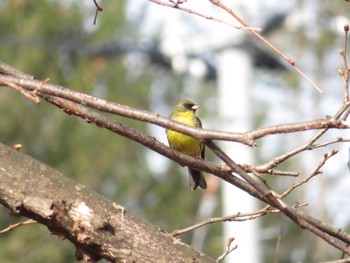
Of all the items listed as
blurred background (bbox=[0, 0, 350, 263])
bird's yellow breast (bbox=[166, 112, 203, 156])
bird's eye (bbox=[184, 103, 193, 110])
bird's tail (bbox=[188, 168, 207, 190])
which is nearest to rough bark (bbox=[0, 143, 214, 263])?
bird's tail (bbox=[188, 168, 207, 190])

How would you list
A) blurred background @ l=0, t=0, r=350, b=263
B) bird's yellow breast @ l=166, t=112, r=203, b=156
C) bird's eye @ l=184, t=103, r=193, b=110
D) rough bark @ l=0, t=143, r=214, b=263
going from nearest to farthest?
1. rough bark @ l=0, t=143, r=214, b=263
2. bird's yellow breast @ l=166, t=112, r=203, b=156
3. bird's eye @ l=184, t=103, r=193, b=110
4. blurred background @ l=0, t=0, r=350, b=263

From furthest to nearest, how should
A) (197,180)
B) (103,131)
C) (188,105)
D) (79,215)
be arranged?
(103,131) < (188,105) < (197,180) < (79,215)

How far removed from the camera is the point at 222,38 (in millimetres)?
9594

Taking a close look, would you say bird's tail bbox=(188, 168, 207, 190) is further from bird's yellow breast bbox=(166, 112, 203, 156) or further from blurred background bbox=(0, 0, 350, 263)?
blurred background bbox=(0, 0, 350, 263)

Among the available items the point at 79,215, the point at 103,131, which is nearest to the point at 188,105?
the point at 79,215

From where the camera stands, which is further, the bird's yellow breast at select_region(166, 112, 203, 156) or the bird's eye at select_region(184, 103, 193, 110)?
the bird's eye at select_region(184, 103, 193, 110)

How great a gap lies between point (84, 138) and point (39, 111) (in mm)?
803

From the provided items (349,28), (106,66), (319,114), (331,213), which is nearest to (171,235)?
(349,28)

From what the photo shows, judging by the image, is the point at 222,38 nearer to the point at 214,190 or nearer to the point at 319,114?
the point at 214,190

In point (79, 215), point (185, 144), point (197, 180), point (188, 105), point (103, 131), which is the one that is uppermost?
point (103, 131)

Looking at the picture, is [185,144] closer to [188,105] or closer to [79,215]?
[188,105]

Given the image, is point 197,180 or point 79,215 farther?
point 197,180

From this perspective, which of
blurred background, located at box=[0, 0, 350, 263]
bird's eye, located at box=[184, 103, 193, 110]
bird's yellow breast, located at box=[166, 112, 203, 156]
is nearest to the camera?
bird's yellow breast, located at box=[166, 112, 203, 156]

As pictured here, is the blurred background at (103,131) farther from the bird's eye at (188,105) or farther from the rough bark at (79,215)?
the rough bark at (79,215)
